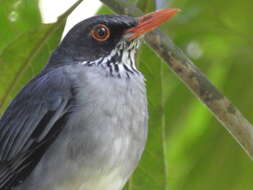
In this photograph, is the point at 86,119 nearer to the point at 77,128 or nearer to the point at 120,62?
the point at 77,128

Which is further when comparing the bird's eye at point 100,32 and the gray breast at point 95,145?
the bird's eye at point 100,32

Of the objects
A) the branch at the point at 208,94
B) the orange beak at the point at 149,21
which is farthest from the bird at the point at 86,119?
the branch at the point at 208,94

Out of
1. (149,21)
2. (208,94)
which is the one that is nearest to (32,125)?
(149,21)

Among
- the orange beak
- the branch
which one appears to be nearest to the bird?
the orange beak

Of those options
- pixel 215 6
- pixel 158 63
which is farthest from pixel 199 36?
pixel 158 63

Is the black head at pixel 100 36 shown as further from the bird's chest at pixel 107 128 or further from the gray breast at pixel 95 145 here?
the gray breast at pixel 95 145

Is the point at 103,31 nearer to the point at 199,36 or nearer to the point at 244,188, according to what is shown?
the point at 199,36
